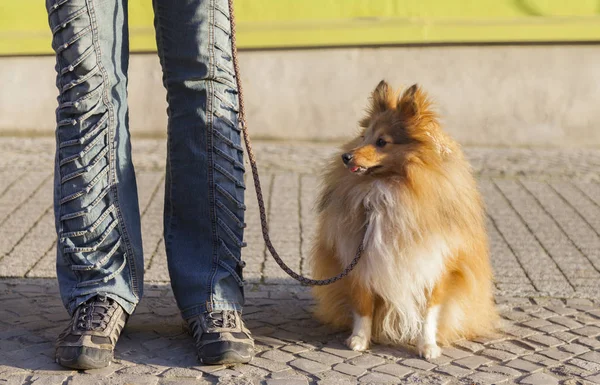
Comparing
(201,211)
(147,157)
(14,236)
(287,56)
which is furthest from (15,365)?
(287,56)

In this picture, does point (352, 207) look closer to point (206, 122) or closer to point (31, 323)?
point (206, 122)

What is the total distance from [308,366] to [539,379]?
886 mm

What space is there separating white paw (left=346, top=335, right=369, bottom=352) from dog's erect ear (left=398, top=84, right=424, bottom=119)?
939mm

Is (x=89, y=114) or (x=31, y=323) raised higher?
(x=89, y=114)

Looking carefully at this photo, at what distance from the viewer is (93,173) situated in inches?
139

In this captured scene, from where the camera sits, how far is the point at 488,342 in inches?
155

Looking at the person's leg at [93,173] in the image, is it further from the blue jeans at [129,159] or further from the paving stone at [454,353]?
the paving stone at [454,353]

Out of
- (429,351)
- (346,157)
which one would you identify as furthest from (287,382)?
(346,157)

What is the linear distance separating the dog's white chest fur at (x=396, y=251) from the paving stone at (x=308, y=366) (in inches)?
15.7

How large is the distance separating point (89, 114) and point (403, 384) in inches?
61.5

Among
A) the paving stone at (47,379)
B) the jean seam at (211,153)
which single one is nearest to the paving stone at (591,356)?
the jean seam at (211,153)

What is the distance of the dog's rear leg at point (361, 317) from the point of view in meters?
3.80

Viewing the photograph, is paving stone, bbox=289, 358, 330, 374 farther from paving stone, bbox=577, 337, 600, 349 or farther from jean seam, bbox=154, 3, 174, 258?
paving stone, bbox=577, 337, 600, 349

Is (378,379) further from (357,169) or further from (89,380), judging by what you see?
(89,380)
